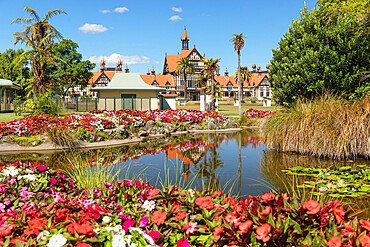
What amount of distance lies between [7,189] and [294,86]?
11.2m

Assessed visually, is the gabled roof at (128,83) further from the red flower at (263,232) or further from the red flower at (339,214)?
the red flower at (263,232)

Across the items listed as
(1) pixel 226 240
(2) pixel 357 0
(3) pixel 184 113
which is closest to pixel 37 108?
(3) pixel 184 113

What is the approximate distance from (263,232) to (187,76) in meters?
78.5

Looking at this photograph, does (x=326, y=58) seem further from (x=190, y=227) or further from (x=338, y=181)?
(x=190, y=227)

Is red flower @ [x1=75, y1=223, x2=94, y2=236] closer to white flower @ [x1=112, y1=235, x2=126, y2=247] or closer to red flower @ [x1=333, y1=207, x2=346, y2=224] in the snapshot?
white flower @ [x1=112, y1=235, x2=126, y2=247]

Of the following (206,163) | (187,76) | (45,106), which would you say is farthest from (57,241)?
(187,76)

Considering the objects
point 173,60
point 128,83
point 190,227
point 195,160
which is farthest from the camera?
point 173,60

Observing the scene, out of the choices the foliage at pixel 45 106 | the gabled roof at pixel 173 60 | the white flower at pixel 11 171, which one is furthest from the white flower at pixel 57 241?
the gabled roof at pixel 173 60

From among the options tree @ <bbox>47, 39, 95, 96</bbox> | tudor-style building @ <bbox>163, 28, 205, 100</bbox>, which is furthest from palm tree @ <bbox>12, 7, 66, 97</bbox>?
tudor-style building @ <bbox>163, 28, 205, 100</bbox>

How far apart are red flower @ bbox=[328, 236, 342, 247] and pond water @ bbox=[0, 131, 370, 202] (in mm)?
2796

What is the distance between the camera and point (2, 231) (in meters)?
2.37

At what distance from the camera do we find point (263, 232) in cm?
239

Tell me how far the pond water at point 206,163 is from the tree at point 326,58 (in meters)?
3.35

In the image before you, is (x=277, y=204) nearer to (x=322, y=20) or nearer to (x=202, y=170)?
(x=202, y=170)
